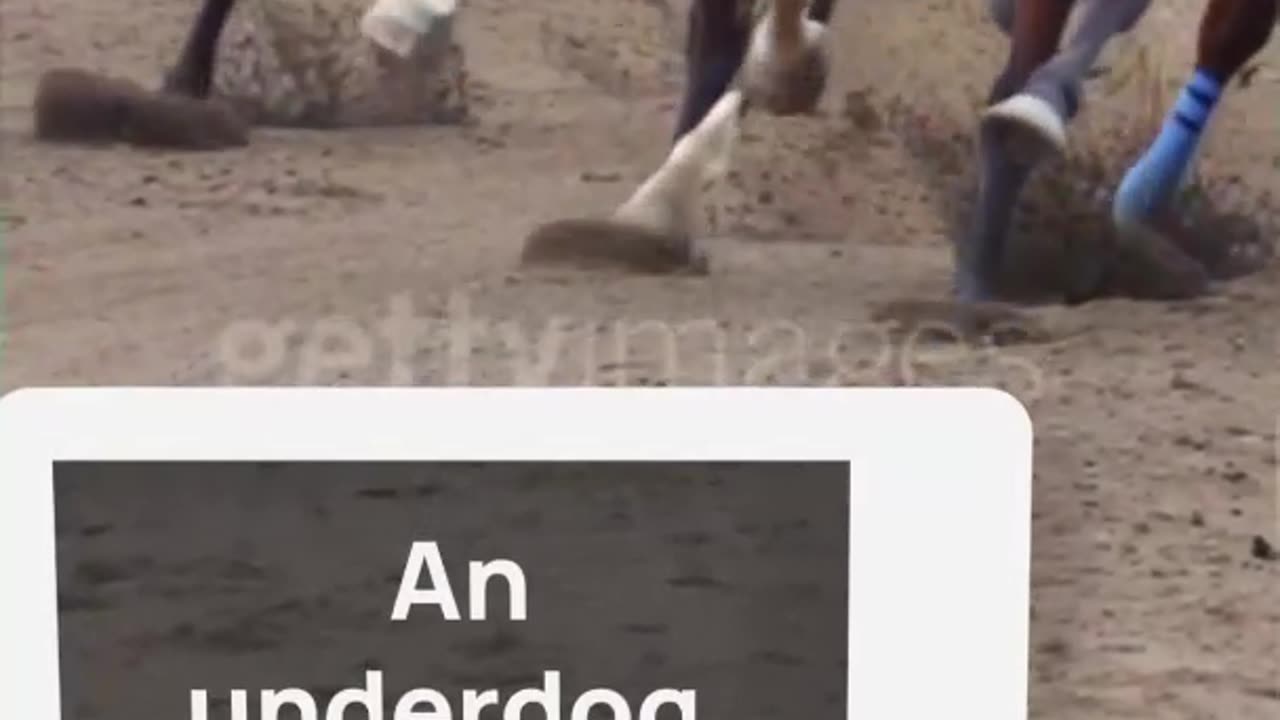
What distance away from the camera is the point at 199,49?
679 millimetres

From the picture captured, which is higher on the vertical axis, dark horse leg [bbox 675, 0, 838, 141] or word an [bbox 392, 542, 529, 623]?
dark horse leg [bbox 675, 0, 838, 141]

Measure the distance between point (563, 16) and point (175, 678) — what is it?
320 mm

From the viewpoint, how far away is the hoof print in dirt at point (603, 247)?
69cm

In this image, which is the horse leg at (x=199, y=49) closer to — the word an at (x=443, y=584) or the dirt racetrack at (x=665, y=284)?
the dirt racetrack at (x=665, y=284)

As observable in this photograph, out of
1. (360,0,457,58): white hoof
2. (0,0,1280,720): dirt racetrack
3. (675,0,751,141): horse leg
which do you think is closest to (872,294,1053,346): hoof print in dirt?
(0,0,1280,720): dirt racetrack

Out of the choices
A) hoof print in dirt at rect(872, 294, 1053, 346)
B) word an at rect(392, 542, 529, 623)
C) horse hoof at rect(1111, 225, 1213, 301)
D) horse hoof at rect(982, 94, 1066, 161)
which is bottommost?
word an at rect(392, 542, 529, 623)

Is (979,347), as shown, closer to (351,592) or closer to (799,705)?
(799,705)

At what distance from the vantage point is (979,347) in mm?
686

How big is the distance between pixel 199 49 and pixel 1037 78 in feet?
1.14

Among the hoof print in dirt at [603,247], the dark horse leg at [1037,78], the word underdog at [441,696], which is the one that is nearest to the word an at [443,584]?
the word underdog at [441,696]

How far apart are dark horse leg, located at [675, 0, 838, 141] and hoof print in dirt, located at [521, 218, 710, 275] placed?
0.17ft

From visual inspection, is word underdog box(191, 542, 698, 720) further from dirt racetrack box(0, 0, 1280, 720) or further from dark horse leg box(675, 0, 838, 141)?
dark horse leg box(675, 0, 838, 141)
